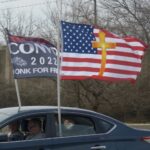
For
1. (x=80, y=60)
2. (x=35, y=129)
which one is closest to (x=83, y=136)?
(x=35, y=129)

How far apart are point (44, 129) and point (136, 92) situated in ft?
65.5

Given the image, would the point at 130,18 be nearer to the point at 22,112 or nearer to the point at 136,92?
the point at 136,92

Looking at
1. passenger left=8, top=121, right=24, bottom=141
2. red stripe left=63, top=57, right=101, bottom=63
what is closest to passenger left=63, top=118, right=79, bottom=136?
passenger left=8, top=121, right=24, bottom=141

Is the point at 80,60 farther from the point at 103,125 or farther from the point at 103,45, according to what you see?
the point at 103,125

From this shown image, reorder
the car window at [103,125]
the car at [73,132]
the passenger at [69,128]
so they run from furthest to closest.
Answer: the car window at [103,125], the passenger at [69,128], the car at [73,132]

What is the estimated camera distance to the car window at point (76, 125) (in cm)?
823

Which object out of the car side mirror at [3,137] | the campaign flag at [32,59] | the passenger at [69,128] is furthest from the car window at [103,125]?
the campaign flag at [32,59]

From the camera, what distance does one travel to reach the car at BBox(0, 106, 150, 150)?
25.8 feet

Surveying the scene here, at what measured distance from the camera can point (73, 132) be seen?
8.24 m

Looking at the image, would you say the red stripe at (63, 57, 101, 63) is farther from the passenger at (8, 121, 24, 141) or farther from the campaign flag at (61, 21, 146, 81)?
the passenger at (8, 121, 24, 141)

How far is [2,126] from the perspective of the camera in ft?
25.6

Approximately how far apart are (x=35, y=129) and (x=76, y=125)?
624 mm

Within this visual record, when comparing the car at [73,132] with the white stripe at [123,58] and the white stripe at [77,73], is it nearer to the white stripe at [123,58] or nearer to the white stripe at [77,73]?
the white stripe at [77,73]

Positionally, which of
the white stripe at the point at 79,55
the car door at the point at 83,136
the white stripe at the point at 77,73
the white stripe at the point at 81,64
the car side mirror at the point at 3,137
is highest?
the white stripe at the point at 79,55
